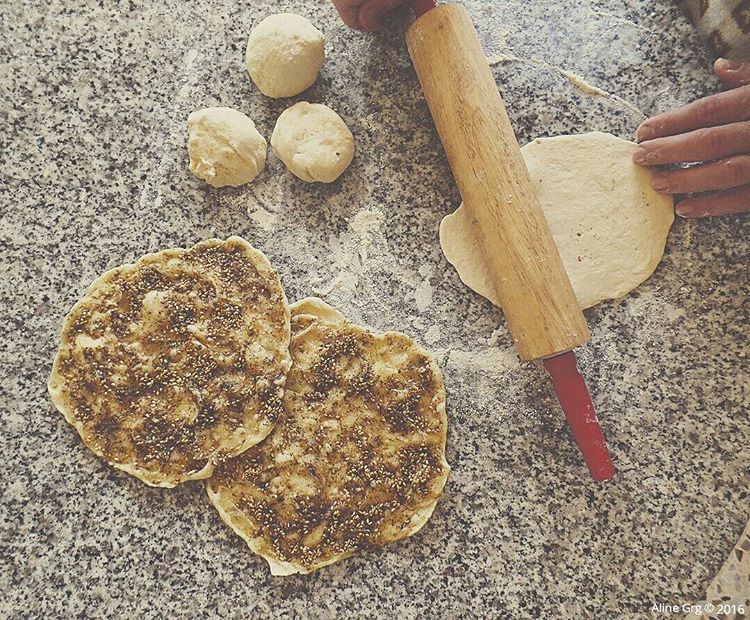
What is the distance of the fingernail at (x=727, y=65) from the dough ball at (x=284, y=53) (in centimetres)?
73

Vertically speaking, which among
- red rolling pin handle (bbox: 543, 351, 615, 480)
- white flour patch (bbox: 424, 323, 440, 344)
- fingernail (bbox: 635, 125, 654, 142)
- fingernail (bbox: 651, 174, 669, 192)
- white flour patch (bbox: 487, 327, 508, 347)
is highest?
fingernail (bbox: 635, 125, 654, 142)

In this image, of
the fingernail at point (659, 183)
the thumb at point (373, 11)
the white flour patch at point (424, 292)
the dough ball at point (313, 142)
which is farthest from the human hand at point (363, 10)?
the fingernail at point (659, 183)

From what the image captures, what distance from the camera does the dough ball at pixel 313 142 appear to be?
1.16 metres

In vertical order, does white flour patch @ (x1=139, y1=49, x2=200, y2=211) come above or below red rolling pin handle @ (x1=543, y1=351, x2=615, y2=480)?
above

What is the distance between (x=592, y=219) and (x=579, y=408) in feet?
1.11

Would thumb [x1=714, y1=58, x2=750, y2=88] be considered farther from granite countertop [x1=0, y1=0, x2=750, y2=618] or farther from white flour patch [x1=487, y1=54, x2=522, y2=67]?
A: white flour patch [x1=487, y1=54, x2=522, y2=67]

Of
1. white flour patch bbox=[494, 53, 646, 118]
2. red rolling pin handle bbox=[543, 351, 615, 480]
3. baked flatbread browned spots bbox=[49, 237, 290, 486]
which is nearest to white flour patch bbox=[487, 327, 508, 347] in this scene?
red rolling pin handle bbox=[543, 351, 615, 480]

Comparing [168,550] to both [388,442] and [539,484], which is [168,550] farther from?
[539,484]

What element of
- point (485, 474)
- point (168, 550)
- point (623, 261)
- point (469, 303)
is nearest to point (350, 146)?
point (469, 303)

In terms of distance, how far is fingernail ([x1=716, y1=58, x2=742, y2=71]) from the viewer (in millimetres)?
1178

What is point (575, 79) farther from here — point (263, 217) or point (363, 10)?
point (263, 217)

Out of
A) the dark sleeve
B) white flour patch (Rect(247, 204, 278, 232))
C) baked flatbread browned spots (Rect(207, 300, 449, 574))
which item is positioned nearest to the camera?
the dark sleeve

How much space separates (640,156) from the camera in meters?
1.18

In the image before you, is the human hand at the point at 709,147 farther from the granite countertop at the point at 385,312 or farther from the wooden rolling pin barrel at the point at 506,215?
the wooden rolling pin barrel at the point at 506,215
